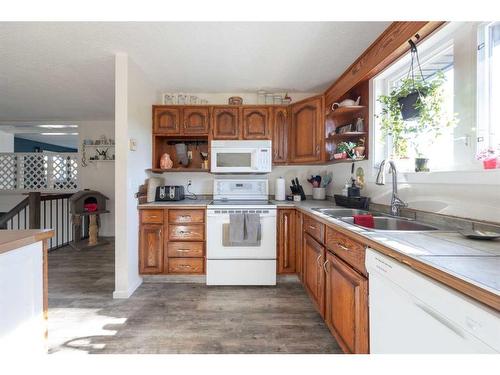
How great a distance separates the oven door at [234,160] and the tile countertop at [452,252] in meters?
1.68

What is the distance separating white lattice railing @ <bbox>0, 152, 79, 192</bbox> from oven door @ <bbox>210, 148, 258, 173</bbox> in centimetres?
372

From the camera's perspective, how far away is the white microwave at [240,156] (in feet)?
9.09

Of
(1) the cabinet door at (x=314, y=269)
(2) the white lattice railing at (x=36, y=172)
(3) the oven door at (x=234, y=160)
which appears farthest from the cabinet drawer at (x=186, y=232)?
(2) the white lattice railing at (x=36, y=172)

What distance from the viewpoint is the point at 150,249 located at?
8.21ft

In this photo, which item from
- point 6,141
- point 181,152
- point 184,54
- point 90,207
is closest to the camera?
point 184,54

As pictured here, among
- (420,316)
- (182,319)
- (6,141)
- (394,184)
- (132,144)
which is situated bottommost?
(182,319)

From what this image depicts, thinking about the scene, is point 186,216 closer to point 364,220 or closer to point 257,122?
point 257,122

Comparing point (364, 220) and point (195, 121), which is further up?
point (195, 121)

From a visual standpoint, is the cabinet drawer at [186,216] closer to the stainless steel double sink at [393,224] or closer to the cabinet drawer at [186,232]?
Answer: the cabinet drawer at [186,232]

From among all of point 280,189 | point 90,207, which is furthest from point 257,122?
point 90,207

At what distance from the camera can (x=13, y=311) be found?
35.7 inches

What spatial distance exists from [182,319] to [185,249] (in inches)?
30.5
